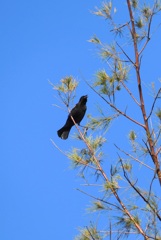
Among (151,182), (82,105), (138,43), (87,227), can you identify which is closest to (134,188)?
(151,182)

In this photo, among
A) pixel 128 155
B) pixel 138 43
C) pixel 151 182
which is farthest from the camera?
pixel 138 43

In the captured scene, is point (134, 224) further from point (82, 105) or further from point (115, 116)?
point (82, 105)

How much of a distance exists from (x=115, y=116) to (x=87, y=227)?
0.71 metres

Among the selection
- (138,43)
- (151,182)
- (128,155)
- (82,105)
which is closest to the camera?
(151,182)

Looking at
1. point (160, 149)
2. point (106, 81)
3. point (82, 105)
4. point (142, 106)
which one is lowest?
point (160, 149)

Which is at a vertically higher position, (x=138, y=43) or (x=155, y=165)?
(x=138, y=43)

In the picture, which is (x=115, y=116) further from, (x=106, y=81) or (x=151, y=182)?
(x=151, y=182)

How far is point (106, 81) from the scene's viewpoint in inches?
139

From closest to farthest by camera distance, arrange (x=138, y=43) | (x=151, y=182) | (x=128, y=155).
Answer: (x=151, y=182) < (x=128, y=155) < (x=138, y=43)

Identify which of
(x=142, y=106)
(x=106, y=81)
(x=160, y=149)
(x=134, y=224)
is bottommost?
(x=134, y=224)

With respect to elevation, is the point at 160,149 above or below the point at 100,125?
below

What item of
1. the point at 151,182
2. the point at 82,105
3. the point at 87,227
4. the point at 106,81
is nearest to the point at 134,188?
the point at 151,182

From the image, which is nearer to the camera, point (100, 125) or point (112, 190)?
point (112, 190)

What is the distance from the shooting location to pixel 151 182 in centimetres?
312
